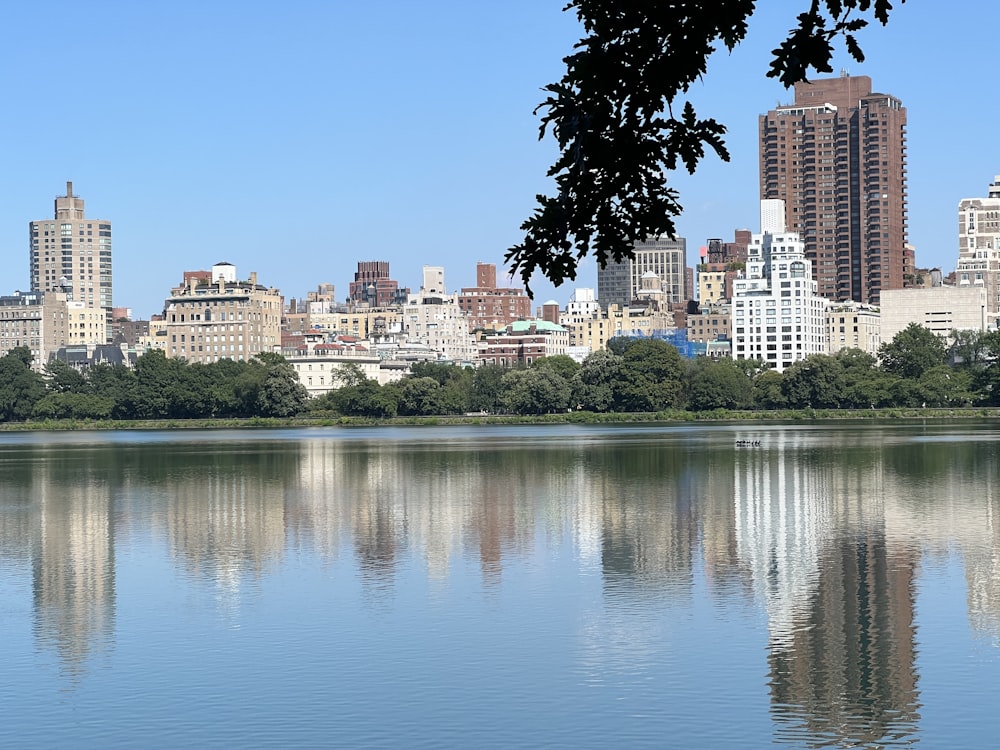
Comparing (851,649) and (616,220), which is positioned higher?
(616,220)

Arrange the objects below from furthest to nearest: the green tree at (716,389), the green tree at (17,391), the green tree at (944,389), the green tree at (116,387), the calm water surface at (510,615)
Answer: the green tree at (17,391), the green tree at (116,387), the green tree at (716,389), the green tree at (944,389), the calm water surface at (510,615)

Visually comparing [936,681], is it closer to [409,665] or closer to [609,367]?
[409,665]

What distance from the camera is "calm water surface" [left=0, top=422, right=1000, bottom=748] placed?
23.3m

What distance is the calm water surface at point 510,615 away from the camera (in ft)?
76.4

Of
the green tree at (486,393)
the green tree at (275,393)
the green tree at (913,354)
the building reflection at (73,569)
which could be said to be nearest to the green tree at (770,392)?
the green tree at (913,354)

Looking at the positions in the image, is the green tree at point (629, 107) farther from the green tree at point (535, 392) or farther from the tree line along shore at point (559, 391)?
the green tree at point (535, 392)

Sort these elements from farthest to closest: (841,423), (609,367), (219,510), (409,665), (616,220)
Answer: (609,367)
(841,423)
(219,510)
(409,665)
(616,220)

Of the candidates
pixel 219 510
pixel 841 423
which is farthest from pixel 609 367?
pixel 219 510

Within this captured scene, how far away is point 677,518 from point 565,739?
27.1 metres

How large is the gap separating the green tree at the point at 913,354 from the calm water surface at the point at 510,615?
108596mm

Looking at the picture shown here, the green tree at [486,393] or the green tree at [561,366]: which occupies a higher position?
the green tree at [561,366]

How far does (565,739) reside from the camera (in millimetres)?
22078

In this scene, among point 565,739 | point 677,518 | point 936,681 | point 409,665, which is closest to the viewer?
point 565,739

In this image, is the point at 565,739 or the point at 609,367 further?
the point at 609,367
